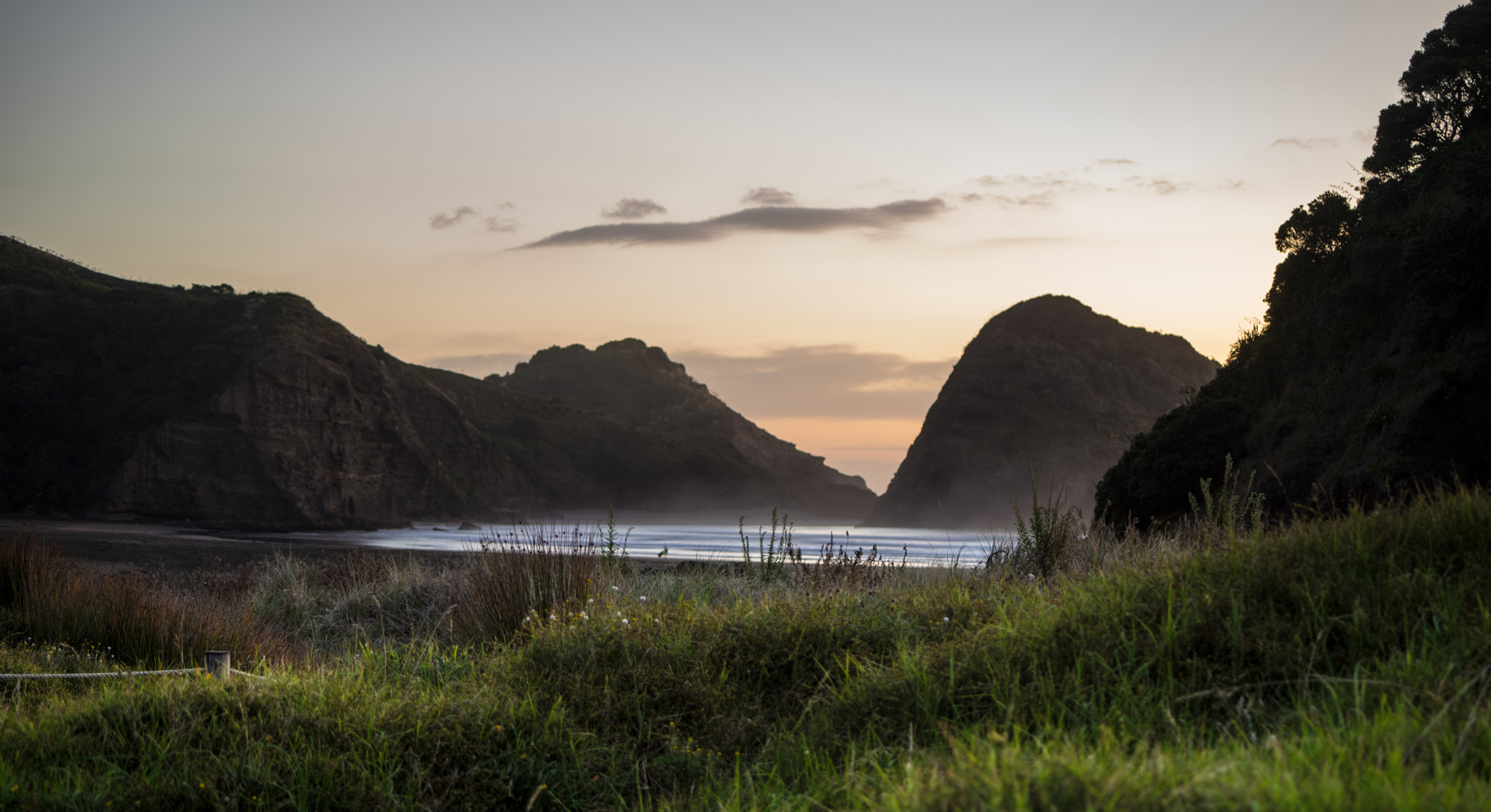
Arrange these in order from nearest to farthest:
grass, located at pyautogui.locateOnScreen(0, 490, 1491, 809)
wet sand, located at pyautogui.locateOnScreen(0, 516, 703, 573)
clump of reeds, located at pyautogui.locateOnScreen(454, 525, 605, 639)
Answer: grass, located at pyautogui.locateOnScreen(0, 490, 1491, 809)
clump of reeds, located at pyautogui.locateOnScreen(454, 525, 605, 639)
wet sand, located at pyautogui.locateOnScreen(0, 516, 703, 573)

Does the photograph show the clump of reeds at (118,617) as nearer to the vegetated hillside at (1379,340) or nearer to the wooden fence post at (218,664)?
the wooden fence post at (218,664)

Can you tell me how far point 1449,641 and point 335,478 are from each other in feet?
261

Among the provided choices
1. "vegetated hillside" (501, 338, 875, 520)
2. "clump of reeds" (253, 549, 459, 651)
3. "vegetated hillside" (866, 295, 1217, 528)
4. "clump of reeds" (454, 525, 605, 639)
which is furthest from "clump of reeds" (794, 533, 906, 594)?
"vegetated hillside" (501, 338, 875, 520)

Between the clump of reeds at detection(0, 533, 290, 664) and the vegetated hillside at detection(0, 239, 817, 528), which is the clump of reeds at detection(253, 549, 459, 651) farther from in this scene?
the vegetated hillside at detection(0, 239, 817, 528)

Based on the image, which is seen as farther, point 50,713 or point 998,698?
point 50,713

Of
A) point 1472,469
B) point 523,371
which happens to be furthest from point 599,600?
point 523,371

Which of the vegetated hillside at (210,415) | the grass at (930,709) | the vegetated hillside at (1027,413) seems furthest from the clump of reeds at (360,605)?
the vegetated hillside at (1027,413)

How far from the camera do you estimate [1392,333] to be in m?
22.3

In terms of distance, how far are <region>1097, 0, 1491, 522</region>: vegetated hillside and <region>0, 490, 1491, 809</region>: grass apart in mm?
15114

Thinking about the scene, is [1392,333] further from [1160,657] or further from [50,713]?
[50,713]

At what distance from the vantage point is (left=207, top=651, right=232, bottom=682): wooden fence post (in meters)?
5.48

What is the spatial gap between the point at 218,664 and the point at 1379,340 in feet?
83.9

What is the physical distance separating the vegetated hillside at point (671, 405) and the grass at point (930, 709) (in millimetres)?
136351

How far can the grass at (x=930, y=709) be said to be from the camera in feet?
9.59
